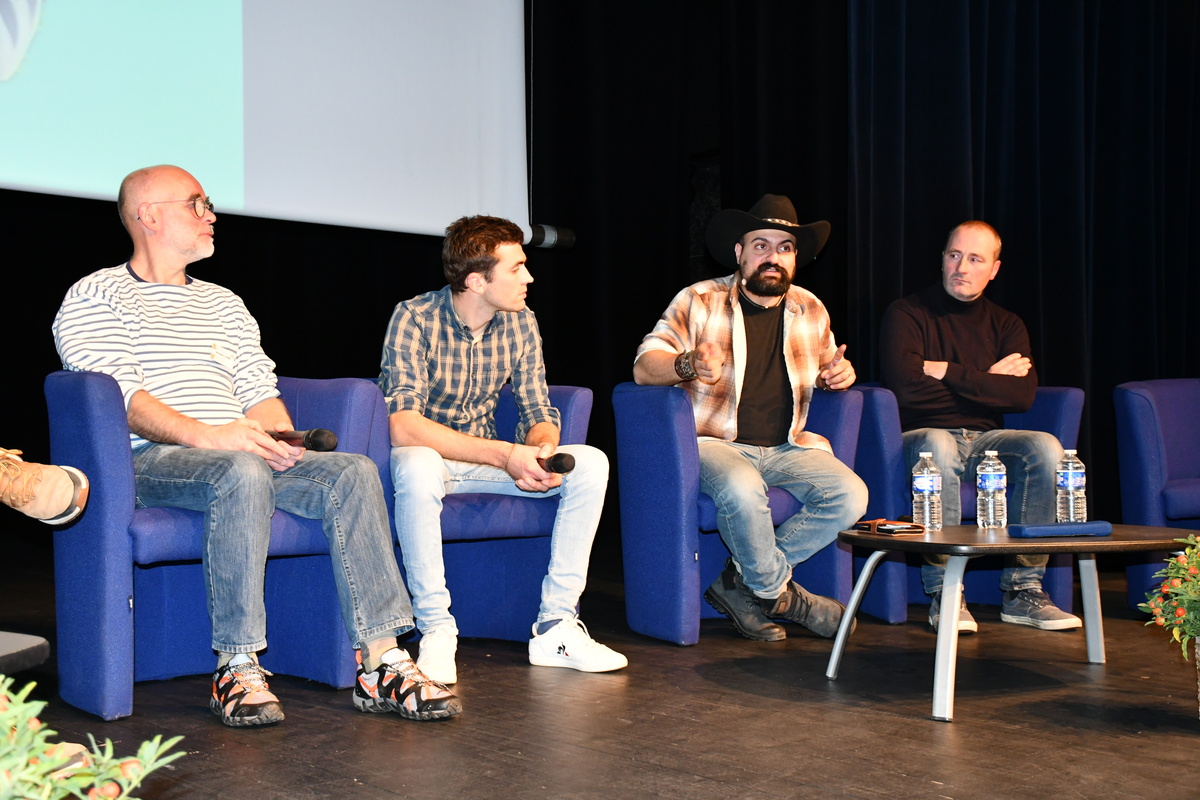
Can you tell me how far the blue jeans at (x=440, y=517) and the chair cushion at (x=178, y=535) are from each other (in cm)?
27

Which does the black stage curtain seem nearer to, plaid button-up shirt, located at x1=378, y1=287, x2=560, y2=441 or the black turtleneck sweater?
the black turtleneck sweater

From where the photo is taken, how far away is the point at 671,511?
9.99 feet

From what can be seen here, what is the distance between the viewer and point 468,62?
4207 millimetres

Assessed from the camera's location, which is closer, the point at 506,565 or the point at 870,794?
the point at 870,794

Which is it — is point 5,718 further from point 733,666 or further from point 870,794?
point 733,666

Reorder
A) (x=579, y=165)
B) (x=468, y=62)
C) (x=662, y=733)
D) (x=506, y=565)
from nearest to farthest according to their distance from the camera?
(x=662, y=733), (x=506, y=565), (x=468, y=62), (x=579, y=165)

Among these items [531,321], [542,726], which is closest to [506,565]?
[531,321]

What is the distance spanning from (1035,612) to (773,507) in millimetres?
854

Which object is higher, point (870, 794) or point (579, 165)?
point (579, 165)

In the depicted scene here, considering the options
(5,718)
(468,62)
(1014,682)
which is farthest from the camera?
(468,62)

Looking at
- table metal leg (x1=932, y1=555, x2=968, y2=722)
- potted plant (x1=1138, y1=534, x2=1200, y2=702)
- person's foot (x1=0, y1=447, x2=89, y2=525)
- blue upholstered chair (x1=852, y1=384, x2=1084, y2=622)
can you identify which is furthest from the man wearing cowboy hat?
person's foot (x1=0, y1=447, x2=89, y2=525)

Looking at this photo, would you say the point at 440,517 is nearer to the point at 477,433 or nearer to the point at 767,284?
the point at 477,433

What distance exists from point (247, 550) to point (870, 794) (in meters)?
1.25

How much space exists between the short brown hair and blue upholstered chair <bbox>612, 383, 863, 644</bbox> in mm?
554
